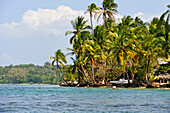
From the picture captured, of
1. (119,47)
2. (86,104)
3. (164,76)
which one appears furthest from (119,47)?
(86,104)

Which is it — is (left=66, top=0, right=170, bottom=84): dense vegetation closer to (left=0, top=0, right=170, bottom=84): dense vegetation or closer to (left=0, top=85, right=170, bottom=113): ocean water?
(left=0, top=0, right=170, bottom=84): dense vegetation

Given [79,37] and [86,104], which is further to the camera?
[79,37]

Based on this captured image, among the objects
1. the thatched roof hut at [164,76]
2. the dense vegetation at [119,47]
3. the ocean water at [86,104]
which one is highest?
the dense vegetation at [119,47]

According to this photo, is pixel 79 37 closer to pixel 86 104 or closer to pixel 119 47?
pixel 119 47

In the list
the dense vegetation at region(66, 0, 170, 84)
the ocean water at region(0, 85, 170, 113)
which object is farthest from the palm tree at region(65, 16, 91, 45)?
the ocean water at region(0, 85, 170, 113)

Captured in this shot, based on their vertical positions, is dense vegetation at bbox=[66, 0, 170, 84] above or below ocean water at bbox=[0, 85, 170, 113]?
above

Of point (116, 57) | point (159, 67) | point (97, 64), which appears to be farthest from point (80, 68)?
point (159, 67)

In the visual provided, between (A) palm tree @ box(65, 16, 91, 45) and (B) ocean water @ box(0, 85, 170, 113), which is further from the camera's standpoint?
(A) palm tree @ box(65, 16, 91, 45)

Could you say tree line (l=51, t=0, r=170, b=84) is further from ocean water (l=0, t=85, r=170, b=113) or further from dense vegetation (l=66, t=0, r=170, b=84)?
ocean water (l=0, t=85, r=170, b=113)

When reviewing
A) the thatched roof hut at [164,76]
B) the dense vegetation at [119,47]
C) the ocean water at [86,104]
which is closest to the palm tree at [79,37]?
the dense vegetation at [119,47]

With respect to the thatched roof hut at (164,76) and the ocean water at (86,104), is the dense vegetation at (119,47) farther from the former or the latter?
the ocean water at (86,104)

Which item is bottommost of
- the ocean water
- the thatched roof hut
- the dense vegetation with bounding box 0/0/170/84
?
the ocean water

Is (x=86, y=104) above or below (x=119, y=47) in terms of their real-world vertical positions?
below

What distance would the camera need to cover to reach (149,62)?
53.9 metres
